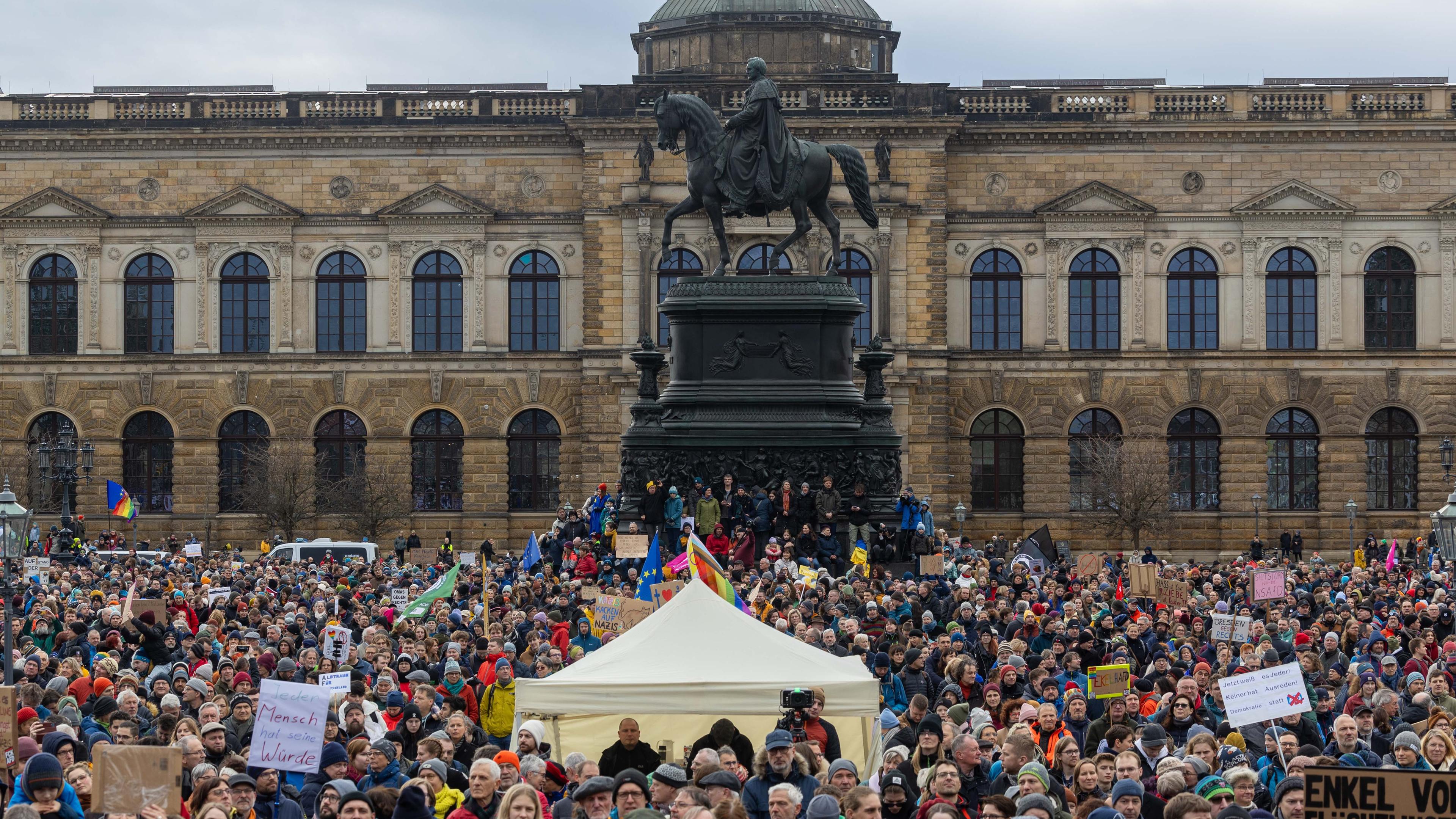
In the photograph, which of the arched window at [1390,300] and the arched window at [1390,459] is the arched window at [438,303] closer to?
the arched window at [1390,300]

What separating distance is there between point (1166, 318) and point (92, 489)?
106 feet

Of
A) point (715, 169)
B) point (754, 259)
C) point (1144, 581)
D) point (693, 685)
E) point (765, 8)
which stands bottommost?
point (1144, 581)

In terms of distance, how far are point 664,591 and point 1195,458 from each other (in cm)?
4216

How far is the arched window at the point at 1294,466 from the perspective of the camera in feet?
205

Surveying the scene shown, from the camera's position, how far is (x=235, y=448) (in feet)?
209

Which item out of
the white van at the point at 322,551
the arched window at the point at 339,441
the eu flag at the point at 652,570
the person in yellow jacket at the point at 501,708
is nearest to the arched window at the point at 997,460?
the arched window at the point at 339,441

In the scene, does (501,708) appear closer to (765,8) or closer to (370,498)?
(370,498)

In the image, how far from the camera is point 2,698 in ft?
42.3

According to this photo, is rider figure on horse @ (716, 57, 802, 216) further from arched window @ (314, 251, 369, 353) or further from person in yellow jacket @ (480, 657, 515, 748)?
arched window @ (314, 251, 369, 353)

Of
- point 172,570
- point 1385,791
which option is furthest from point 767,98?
point 1385,791

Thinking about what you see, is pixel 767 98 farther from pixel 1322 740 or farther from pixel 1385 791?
pixel 1385 791

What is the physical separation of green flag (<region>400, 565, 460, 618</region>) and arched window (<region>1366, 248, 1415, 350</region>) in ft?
138

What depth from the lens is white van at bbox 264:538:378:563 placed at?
49.5 metres

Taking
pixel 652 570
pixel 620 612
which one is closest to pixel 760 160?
pixel 652 570
